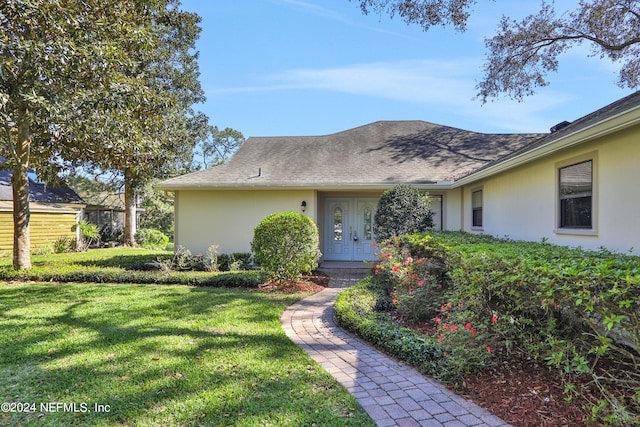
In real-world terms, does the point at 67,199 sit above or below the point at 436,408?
above

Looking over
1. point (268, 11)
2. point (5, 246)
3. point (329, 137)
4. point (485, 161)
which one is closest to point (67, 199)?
point (5, 246)

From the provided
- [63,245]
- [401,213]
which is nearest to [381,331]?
[401,213]

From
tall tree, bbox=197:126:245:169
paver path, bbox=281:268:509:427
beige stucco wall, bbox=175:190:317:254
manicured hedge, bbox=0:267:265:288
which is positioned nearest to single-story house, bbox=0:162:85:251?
manicured hedge, bbox=0:267:265:288

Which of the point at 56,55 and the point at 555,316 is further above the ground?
the point at 56,55

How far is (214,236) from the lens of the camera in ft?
38.6

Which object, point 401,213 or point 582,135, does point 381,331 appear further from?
point 401,213

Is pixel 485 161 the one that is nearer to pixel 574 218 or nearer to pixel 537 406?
pixel 574 218


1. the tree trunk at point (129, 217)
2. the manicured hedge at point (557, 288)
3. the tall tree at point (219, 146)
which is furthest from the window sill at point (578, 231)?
the tall tree at point (219, 146)

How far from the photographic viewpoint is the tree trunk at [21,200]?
928cm

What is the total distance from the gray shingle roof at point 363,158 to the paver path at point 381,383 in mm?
6396

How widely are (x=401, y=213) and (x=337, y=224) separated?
4.41 m

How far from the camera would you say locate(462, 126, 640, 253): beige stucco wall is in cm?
455

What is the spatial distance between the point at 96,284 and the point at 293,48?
29.9 ft

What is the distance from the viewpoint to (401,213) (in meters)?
8.94
